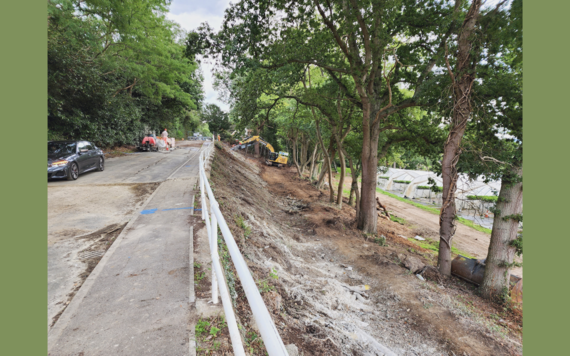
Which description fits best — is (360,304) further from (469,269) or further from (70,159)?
(70,159)

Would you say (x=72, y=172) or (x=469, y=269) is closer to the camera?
(x=469, y=269)

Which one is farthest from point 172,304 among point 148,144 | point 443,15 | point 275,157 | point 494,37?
Result: point 275,157

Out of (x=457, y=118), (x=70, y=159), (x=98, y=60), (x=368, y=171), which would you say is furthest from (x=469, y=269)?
(x=98, y=60)

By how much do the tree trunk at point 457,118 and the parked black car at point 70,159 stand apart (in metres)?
13.6

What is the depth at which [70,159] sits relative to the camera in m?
10.5

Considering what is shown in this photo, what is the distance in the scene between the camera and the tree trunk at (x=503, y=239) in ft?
23.1

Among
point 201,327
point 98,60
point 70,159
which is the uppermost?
point 98,60

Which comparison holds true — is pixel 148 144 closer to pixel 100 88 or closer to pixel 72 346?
pixel 100 88

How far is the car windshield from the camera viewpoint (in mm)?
10672

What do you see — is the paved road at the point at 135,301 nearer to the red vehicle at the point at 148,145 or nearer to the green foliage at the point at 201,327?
the green foliage at the point at 201,327

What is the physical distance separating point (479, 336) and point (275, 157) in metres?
34.1

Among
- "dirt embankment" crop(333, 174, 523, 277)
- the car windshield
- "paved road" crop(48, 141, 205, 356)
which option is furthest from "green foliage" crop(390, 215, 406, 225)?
the car windshield

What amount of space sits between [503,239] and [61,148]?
639 inches

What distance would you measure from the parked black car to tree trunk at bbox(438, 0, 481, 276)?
13.6 meters
